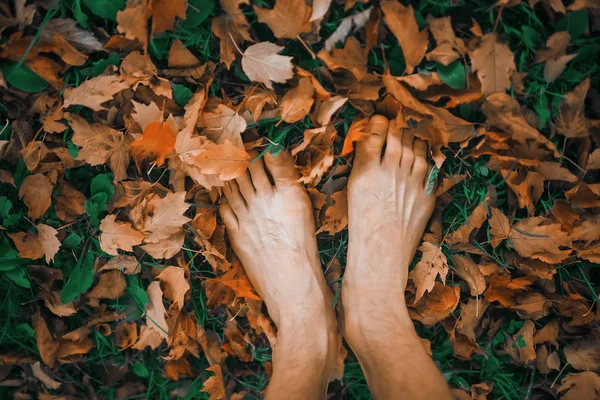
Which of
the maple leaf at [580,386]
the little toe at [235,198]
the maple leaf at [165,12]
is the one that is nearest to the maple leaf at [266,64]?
the maple leaf at [165,12]

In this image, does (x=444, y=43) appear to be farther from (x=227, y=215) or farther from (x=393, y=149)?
(x=227, y=215)

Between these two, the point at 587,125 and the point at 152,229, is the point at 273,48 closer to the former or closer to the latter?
the point at 152,229

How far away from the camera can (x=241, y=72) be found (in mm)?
959

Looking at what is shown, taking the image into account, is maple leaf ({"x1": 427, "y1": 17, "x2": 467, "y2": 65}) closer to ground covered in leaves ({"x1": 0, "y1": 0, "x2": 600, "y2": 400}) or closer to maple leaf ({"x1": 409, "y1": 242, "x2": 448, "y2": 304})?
ground covered in leaves ({"x1": 0, "y1": 0, "x2": 600, "y2": 400})

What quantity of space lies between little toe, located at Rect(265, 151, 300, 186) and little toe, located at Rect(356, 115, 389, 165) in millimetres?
143

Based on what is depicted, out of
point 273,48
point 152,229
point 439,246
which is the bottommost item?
point 439,246

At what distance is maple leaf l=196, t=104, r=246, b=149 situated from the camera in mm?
940

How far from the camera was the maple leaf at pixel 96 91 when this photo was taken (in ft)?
3.05

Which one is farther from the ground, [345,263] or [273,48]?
[273,48]

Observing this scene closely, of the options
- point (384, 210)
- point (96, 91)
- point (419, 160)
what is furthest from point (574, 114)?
point (96, 91)

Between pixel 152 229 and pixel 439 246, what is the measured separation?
0.62 meters

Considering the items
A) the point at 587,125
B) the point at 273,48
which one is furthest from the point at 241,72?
the point at 587,125

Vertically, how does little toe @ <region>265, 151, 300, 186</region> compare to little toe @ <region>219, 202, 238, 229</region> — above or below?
above

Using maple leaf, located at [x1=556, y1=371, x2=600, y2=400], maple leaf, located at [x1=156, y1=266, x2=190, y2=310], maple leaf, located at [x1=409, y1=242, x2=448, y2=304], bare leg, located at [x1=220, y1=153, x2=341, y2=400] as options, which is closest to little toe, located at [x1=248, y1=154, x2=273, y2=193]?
bare leg, located at [x1=220, y1=153, x2=341, y2=400]
